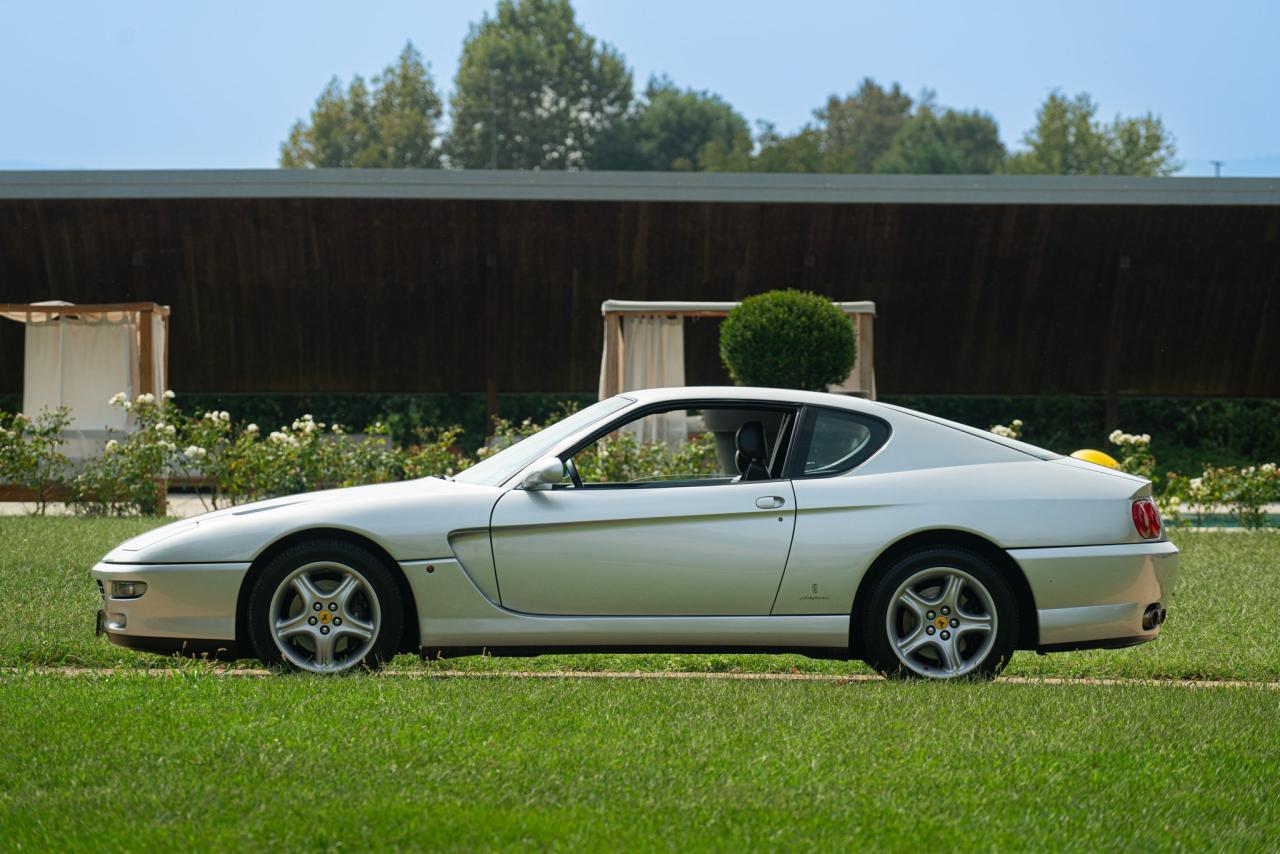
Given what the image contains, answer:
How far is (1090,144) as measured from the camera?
91.9 metres

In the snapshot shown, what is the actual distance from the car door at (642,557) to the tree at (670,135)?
78.6 m

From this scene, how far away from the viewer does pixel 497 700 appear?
551 cm

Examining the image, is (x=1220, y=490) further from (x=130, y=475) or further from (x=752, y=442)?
(x=130, y=475)

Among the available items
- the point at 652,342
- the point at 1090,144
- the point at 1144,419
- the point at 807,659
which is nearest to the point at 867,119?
the point at 1090,144

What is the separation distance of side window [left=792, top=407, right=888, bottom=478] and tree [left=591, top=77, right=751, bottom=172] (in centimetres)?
7823

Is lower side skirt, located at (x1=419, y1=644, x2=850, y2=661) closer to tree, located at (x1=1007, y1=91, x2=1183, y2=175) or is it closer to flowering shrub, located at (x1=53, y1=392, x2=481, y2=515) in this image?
Answer: flowering shrub, located at (x1=53, y1=392, x2=481, y2=515)

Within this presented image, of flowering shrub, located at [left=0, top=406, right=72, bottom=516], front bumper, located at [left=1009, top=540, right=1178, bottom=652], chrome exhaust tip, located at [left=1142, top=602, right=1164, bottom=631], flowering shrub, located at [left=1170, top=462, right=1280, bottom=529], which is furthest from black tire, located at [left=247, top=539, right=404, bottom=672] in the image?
flowering shrub, located at [left=1170, top=462, right=1280, bottom=529]

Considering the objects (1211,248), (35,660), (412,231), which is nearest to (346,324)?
(412,231)

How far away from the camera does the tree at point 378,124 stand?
8438cm

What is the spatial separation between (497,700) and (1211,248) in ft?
59.5

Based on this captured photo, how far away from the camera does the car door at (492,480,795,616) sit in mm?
6090

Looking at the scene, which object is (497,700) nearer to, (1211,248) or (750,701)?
(750,701)

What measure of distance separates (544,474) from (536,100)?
279 feet

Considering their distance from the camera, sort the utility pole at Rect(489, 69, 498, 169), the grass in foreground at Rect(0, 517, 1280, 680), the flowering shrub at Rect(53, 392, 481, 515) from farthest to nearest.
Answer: the utility pole at Rect(489, 69, 498, 169) < the flowering shrub at Rect(53, 392, 481, 515) < the grass in foreground at Rect(0, 517, 1280, 680)
